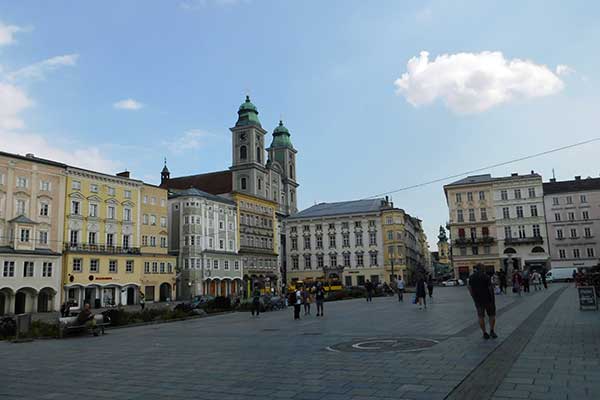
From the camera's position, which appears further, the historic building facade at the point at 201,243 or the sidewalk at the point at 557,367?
the historic building facade at the point at 201,243

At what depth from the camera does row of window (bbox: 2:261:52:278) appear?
46281mm

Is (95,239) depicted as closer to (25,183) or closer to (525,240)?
(25,183)

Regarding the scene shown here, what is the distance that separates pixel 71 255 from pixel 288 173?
213ft

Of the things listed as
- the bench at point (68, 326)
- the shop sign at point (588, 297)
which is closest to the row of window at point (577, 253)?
the shop sign at point (588, 297)

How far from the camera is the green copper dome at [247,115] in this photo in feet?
314

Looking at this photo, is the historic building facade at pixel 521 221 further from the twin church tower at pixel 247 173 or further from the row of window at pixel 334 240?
the twin church tower at pixel 247 173

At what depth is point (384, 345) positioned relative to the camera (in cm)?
1273

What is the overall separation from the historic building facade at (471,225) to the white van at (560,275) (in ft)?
31.7

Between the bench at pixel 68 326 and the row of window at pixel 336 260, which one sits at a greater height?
the row of window at pixel 336 260

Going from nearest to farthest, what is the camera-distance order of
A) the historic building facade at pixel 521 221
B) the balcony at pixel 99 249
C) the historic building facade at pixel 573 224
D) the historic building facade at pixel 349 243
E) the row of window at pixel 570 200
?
1. the balcony at pixel 99 249
2. the historic building facade at pixel 573 224
3. the historic building facade at pixel 521 221
4. the row of window at pixel 570 200
5. the historic building facade at pixel 349 243

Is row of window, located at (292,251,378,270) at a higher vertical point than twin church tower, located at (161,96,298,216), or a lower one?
lower

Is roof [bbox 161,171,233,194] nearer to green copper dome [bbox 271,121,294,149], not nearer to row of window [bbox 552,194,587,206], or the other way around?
green copper dome [bbox 271,121,294,149]

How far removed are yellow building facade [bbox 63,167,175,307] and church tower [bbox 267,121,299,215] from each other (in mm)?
45555

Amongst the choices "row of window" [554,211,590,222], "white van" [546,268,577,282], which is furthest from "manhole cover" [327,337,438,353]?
"row of window" [554,211,590,222]
